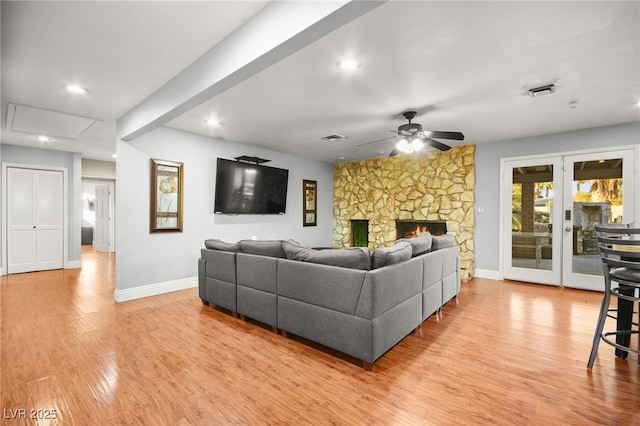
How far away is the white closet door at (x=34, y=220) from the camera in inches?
220

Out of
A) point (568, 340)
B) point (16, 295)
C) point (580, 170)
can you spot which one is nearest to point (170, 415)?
point (568, 340)

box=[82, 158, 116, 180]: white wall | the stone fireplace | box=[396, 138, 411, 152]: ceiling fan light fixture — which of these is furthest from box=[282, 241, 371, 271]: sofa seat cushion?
box=[82, 158, 116, 180]: white wall

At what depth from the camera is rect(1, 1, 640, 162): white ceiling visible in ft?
6.34

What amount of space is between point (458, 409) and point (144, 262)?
4.22 metres

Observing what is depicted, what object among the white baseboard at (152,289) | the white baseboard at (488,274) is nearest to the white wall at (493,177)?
the white baseboard at (488,274)

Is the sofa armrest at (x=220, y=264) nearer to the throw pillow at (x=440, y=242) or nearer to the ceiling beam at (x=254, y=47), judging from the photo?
the ceiling beam at (x=254, y=47)

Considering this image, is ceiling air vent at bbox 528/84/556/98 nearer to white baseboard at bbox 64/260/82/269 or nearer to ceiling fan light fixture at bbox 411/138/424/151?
ceiling fan light fixture at bbox 411/138/424/151

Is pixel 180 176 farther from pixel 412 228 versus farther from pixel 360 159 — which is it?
pixel 412 228

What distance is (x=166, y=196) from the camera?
4430mm

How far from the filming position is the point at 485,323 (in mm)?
3150

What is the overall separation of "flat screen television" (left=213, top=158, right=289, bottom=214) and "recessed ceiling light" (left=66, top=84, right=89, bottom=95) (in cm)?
202

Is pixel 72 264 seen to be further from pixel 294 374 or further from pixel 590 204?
pixel 590 204

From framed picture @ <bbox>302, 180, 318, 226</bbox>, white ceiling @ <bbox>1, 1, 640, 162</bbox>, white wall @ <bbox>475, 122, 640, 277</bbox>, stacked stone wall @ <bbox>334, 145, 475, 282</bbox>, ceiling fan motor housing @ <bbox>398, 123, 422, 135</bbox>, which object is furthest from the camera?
framed picture @ <bbox>302, 180, 318, 226</bbox>

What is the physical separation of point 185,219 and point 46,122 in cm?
236
